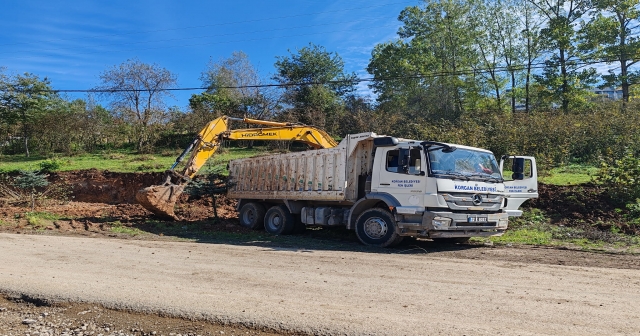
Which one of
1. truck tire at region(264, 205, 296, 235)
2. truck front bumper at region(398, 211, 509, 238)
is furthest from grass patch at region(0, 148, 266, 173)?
truck front bumper at region(398, 211, 509, 238)

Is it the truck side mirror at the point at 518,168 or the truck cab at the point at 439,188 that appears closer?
the truck cab at the point at 439,188

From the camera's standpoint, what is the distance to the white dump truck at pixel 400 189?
999 centimetres

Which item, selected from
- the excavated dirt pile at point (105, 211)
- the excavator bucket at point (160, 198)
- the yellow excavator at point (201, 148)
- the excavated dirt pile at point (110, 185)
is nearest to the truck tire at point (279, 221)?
the excavated dirt pile at point (105, 211)

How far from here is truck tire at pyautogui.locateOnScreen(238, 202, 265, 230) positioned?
1459cm

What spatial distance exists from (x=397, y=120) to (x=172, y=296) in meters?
24.6

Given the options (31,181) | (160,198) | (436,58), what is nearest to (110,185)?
(31,181)

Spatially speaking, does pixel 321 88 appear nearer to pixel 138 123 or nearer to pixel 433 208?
pixel 138 123

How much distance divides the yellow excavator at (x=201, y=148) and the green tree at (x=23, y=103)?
902 inches

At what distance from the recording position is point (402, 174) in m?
10.4

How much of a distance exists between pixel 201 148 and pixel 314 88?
22.1m

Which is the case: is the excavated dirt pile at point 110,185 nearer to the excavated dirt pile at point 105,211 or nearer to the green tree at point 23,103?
the excavated dirt pile at point 105,211

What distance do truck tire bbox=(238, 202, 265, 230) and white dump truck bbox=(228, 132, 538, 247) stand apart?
3.22 feet

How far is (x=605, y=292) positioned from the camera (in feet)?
20.3

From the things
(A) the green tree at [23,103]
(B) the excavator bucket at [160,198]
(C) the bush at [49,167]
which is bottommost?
(B) the excavator bucket at [160,198]
